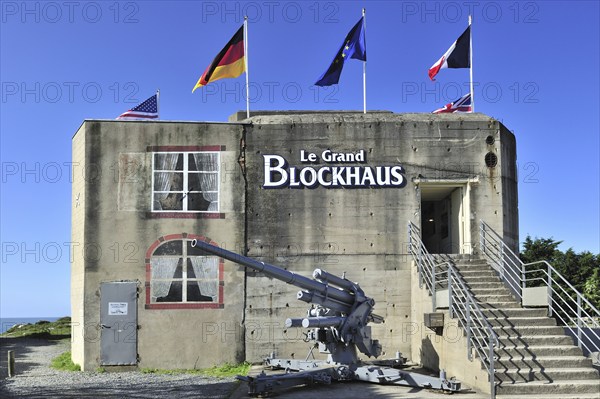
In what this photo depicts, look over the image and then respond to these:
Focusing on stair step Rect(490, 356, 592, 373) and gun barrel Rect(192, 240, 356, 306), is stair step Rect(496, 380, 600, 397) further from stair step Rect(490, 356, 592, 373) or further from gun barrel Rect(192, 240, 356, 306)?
gun barrel Rect(192, 240, 356, 306)

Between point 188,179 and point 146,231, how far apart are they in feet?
5.98

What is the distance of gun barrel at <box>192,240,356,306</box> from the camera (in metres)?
13.5

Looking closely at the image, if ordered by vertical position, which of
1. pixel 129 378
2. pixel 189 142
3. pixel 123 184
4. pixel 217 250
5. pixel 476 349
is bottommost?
pixel 129 378

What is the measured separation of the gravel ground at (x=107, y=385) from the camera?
14.1 m

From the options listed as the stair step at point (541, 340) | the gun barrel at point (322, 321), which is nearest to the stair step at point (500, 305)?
the stair step at point (541, 340)

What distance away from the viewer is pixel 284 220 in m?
18.6

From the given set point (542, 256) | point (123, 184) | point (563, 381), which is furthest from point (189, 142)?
point (542, 256)

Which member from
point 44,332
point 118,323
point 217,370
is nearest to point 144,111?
point 118,323

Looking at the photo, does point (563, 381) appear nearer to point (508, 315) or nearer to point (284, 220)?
point (508, 315)

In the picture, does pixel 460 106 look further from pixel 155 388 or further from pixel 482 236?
pixel 155 388

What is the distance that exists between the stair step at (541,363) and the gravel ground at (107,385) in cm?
556

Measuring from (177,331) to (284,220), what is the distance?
4.14 metres

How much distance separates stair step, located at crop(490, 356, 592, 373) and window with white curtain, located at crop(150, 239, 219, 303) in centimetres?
796

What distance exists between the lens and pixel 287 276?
550 inches
